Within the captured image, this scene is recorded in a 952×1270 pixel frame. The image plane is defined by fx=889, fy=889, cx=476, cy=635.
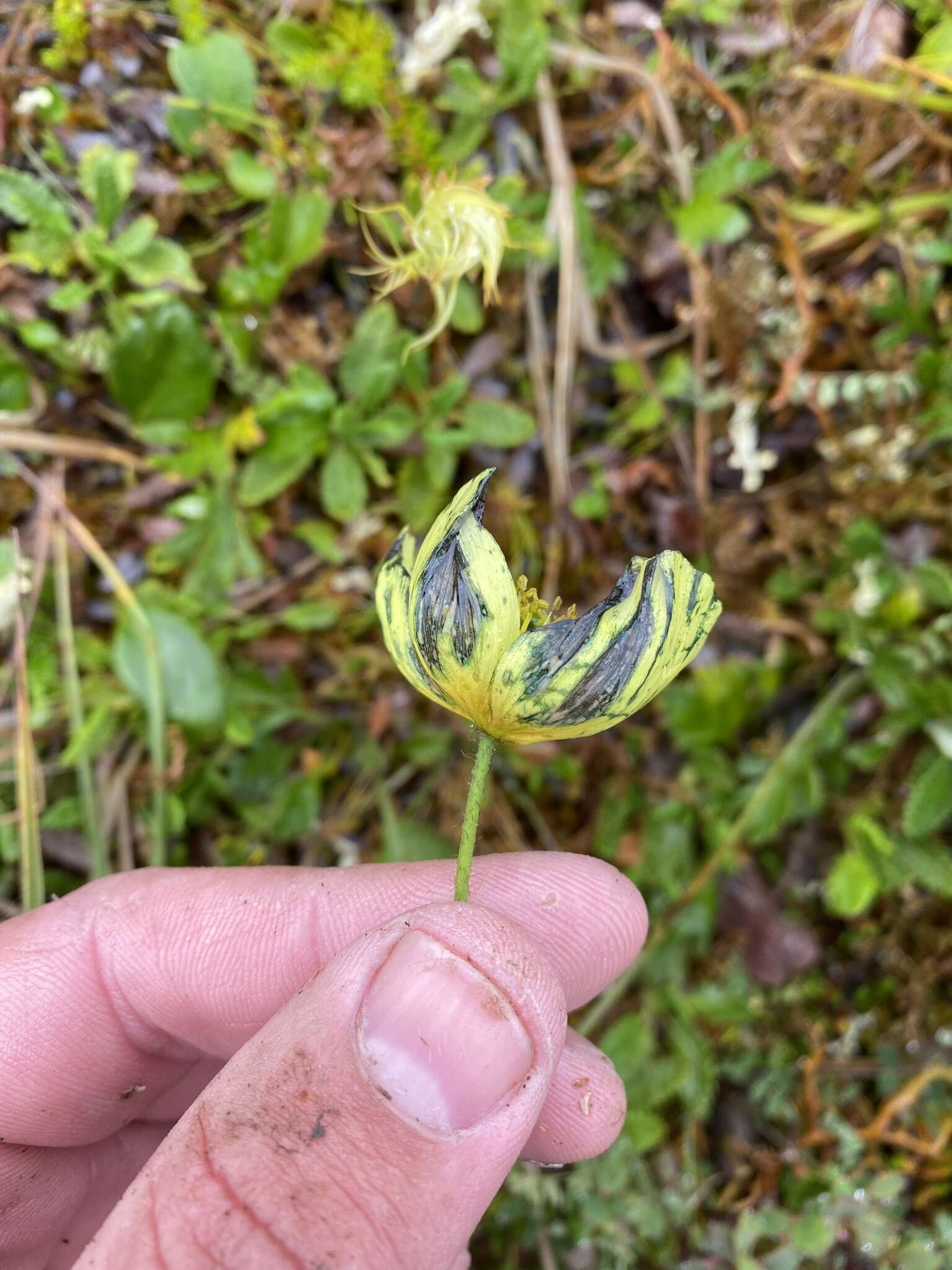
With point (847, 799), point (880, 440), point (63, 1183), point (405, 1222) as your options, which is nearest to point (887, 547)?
point (880, 440)

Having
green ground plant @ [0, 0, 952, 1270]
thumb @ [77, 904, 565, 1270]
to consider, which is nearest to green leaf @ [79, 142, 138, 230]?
green ground plant @ [0, 0, 952, 1270]

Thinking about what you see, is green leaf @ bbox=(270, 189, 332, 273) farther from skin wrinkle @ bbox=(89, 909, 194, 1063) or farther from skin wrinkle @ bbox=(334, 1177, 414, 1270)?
skin wrinkle @ bbox=(334, 1177, 414, 1270)

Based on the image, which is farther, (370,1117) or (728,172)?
(728,172)

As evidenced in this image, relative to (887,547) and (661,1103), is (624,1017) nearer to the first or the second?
(661,1103)

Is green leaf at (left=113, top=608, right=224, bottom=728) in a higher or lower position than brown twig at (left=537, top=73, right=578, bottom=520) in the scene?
lower

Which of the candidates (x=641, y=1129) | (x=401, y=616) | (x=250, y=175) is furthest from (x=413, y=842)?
(x=250, y=175)

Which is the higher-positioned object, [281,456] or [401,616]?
[401,616]

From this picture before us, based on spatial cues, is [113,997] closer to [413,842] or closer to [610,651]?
[413,842]
